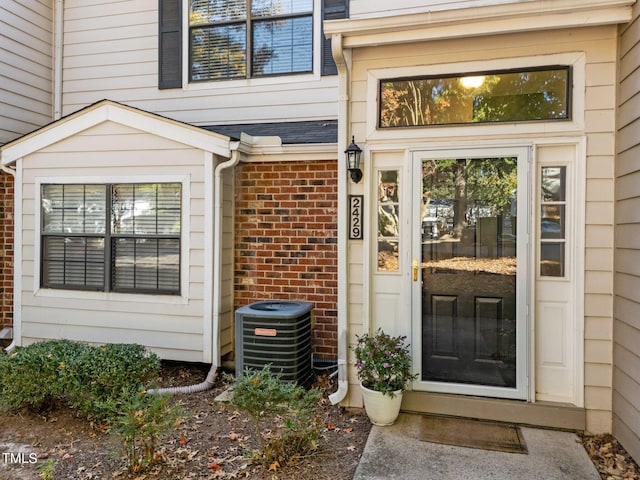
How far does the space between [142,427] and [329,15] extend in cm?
478

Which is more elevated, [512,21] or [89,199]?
[512,21]

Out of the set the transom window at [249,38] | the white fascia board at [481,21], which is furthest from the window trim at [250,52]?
the white fascia board at [481,21]

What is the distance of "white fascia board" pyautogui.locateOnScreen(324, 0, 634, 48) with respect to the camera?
9.93ft

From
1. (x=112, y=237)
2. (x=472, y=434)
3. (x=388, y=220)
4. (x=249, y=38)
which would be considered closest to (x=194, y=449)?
(x=472, y=434)

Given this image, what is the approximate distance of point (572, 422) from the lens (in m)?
3.23

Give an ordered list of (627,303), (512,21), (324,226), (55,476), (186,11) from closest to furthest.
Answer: (55,476) → (627,303) → (512,21) → (324,226) → (186,11)

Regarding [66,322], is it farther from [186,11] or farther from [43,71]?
[186,11]

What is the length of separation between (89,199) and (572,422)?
494 cm

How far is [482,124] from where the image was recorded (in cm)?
341

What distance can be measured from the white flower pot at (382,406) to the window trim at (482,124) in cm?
200

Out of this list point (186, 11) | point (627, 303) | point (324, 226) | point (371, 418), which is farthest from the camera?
point (186, 11)

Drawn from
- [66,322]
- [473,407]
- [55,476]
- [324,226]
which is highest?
[324,226]

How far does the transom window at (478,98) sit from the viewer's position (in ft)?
10.9

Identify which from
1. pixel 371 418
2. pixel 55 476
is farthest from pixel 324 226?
pixel 55 476
